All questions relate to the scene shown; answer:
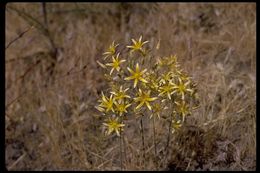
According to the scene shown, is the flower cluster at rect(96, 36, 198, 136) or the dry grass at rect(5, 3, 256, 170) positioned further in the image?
the dry grass at rect(5, 3, 256, 170)

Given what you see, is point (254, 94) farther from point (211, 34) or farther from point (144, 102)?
point (144, 102)

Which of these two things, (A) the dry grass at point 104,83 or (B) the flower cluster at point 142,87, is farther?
(A) the dry grass at point 104,83

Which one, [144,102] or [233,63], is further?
[233,63]

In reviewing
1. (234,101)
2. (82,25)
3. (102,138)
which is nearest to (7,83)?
(82,25)

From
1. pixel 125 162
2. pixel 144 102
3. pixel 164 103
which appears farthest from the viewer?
pixel 125 162

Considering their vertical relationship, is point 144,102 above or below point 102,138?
above

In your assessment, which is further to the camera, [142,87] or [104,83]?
[104,83]

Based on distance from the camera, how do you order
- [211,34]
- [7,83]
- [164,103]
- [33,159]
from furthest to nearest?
1. [7,83]
2. [211,34]
3. [33,159]
4. [164,103]

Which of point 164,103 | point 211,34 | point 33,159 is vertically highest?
point 211,34
